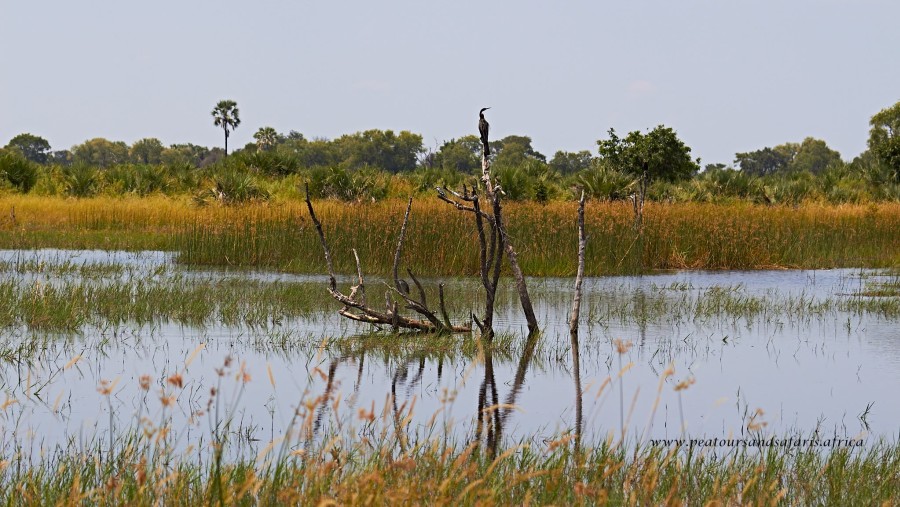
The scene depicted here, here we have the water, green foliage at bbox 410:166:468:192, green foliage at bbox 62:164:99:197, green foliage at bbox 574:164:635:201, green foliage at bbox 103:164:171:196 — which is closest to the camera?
the water

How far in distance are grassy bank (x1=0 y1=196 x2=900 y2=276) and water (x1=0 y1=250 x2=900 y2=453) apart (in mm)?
4760

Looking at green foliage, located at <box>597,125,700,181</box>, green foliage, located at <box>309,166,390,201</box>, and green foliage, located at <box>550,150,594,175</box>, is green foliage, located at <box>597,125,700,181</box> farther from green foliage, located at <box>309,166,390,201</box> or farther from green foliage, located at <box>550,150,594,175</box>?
green foliage, located at <box>550,150,594,175</box>

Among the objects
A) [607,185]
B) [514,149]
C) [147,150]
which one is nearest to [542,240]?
[607,185]

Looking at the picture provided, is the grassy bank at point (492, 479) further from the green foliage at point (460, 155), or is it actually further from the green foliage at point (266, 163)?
the green foliage at point (460, 155)

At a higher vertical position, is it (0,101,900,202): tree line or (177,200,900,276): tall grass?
(0,101,900,202): tree line

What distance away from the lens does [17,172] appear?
4069 centimetres

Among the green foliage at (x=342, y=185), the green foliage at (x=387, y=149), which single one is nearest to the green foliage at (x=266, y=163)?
the green foliage at (x=342, y=185)

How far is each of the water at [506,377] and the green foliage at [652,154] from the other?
18.9 meters

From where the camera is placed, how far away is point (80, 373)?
930 cm

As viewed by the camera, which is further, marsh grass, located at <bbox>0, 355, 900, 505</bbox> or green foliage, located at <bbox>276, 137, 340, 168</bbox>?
green foliage, located at <bbox>276, 137, 340, 168</bbox>

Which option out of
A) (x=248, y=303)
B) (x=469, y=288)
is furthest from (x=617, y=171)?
(x=248, y=303)

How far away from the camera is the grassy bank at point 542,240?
19984 mm

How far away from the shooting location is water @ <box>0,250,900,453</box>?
748 cm

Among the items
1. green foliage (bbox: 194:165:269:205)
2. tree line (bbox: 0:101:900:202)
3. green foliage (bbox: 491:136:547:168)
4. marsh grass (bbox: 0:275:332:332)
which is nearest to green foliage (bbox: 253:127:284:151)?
green foliage (bbox: 491:136:547:168)
